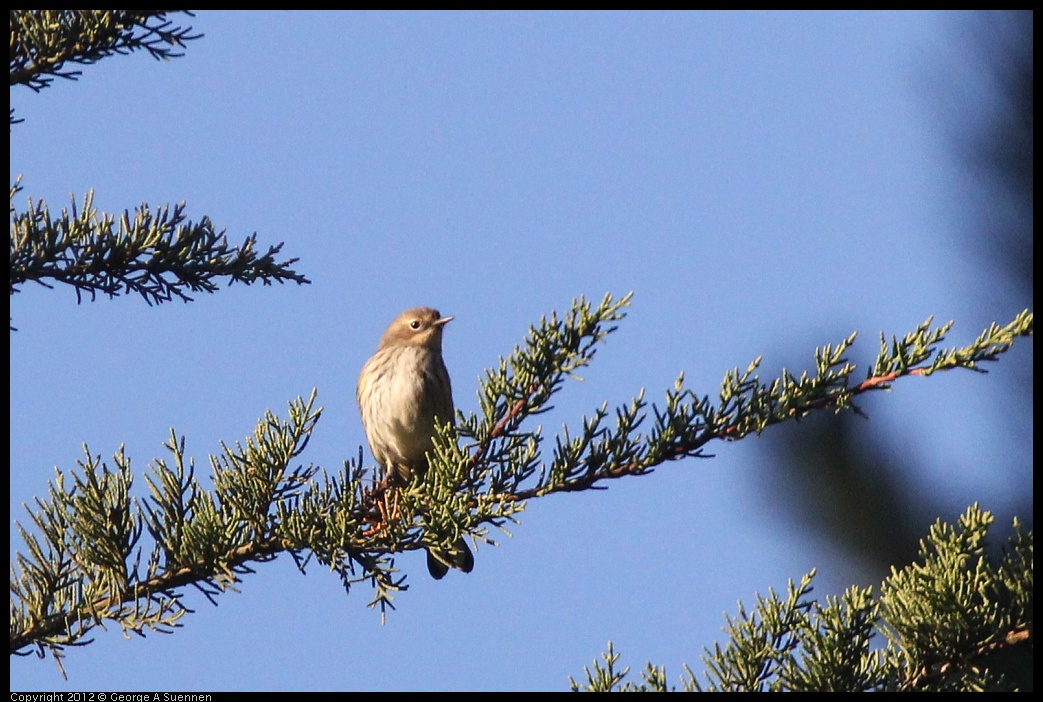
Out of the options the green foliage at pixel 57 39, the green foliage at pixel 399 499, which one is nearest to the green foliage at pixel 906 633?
the green foliage at pixel 399 499

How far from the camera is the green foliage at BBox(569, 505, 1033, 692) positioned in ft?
11.8

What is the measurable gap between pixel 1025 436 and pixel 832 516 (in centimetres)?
122

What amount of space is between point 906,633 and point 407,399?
4.16 m

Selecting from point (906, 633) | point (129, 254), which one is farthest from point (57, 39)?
point (906, 633)

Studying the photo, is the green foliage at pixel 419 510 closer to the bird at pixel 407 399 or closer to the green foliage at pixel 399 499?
the green foliage at pixel 399 499

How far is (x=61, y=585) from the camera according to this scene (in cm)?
404

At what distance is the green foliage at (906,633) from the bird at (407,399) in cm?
330

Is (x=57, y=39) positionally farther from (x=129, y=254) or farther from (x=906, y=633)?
(x=906, y=633)

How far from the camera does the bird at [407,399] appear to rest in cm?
733

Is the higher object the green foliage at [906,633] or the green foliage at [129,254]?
the green foliage at [129,254]

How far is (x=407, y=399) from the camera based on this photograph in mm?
7375

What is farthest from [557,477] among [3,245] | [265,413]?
[3,245]
